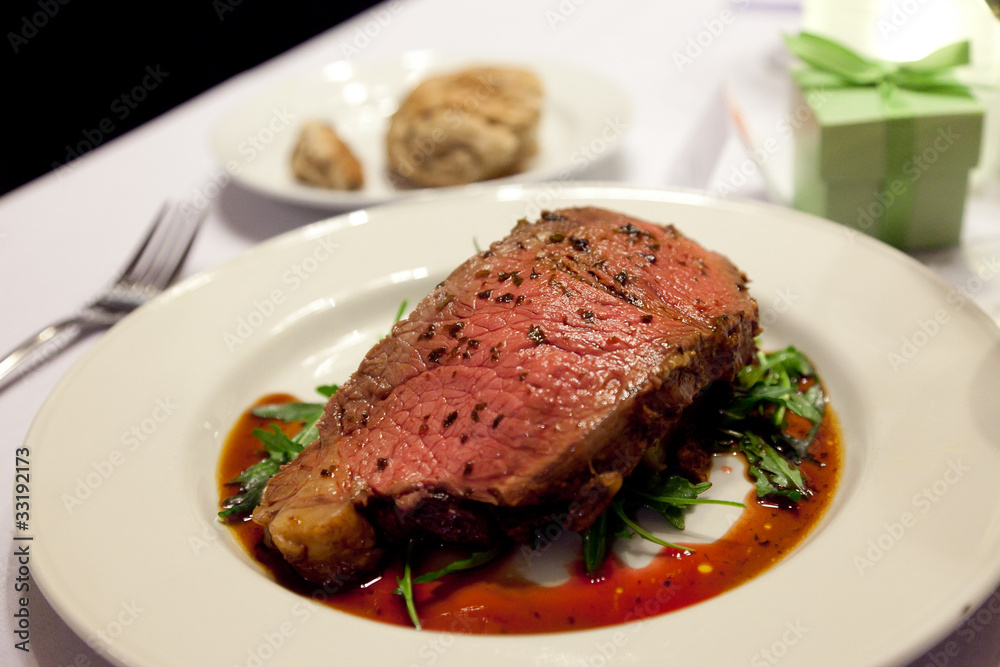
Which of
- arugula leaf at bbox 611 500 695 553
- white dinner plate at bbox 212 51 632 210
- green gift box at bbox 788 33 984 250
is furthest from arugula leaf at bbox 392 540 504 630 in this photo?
green gift box at bbox 788 33 984 250

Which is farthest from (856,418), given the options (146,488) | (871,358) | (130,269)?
(130,269)

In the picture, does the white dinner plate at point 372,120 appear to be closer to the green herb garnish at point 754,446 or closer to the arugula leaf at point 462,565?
the green herb garnish at point 754,446

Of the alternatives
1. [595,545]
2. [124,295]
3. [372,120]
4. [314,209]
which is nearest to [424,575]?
[595,545]

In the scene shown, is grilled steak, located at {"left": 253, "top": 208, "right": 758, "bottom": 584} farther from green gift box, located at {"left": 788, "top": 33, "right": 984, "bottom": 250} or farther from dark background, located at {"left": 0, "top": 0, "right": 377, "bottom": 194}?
dark background, located at {"left": 0, "top": 0, "right": 377, "bottom": 194}

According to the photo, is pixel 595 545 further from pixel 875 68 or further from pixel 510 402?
pixel 875 68

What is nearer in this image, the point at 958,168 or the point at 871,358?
the point at 871,358

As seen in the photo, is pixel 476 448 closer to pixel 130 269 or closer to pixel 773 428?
pixel 773 428
